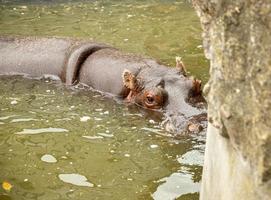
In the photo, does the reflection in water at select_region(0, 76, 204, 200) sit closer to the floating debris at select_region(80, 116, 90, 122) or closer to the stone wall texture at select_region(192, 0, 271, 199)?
the floating debris at select_region(80, 116, 90, 122)

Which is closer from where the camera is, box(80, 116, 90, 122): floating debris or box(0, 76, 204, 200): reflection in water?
box(0, 76, 204, 200): reflection in water

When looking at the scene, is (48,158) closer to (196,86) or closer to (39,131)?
(39,131)

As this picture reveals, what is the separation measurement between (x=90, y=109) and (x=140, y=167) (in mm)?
1831

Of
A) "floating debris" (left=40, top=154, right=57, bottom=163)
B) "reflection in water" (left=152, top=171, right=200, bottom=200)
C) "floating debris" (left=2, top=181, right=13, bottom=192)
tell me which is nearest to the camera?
"reflection in water" (left=152, top=171, right=200, bottom=200)

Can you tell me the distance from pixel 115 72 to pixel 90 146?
5.99 feet

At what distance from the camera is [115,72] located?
25.3ft

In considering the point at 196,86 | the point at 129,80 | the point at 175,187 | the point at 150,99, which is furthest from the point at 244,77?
the point at 129,80

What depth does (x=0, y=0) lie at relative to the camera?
555 inches

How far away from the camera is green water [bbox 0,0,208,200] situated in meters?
5.16

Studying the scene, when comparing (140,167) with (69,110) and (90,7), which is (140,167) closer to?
(69,110)

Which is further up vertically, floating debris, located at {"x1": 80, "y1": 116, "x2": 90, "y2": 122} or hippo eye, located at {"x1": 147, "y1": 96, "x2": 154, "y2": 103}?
hippo eye, located at {"x1": 147, "y1": 96, "x2": 154, "y2": 103}

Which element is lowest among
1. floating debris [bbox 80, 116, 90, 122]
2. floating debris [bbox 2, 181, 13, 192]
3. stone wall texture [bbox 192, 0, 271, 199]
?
floating debris [bbox 2, 181, 13, 192]

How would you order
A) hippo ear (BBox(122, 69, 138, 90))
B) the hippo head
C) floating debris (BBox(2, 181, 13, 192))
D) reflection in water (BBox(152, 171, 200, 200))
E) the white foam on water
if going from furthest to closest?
hippo ear (BBox(122, 69, 138, 90)), the hippo head, the white foam on water, floating debris (BBox(2, 181, 13, 192)), reflection in water (BBox(152, 171, 200, 200))

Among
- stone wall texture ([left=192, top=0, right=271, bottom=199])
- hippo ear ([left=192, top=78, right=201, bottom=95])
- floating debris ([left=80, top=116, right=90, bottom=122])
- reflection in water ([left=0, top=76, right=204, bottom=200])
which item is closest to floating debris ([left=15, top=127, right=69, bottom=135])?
reflection in water ([left=0, top=76, right=204, bottom=200])
